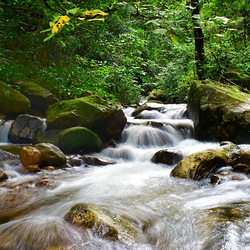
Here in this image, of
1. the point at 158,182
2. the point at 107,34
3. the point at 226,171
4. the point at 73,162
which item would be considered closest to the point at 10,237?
the point at 158,182

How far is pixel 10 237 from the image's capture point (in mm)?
2502

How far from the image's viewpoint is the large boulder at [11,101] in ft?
25.5

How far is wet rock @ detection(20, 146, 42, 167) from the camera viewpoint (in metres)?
5.25

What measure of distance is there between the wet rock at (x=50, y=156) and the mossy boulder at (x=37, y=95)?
12.9 feet

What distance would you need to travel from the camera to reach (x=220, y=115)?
6.68m

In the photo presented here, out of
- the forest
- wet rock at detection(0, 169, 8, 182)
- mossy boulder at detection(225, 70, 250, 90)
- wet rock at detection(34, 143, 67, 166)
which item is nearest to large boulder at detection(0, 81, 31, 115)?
the forest

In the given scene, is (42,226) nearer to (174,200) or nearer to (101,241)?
(101,241)

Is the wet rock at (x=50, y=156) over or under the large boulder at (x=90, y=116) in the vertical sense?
under

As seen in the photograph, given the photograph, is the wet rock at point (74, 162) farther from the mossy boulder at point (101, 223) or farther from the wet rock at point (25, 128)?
the mossy boulder at point (101, 223)

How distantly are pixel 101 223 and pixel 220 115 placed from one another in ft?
17.6

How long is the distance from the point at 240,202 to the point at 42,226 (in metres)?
2.70

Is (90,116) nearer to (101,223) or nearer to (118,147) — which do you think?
(118,147)

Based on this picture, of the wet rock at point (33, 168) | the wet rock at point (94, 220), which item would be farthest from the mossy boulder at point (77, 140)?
the wet rock at point (94, 220)

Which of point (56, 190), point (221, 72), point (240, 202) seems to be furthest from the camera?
point (221, 72)
